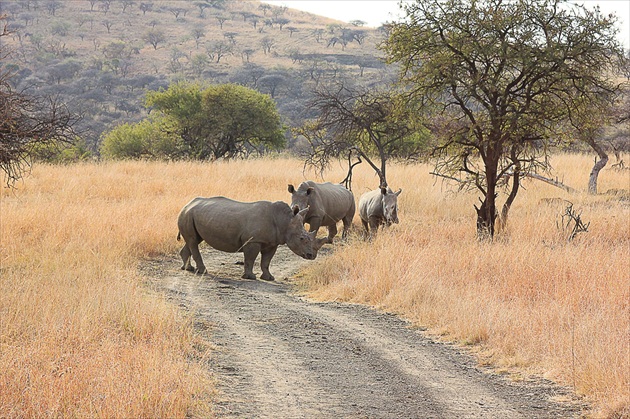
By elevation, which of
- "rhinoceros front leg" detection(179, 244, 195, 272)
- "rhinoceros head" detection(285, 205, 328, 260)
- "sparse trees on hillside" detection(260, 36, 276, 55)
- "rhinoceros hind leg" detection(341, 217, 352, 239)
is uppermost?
"sparse trees on hillside" detection(260, 36, 276, 55)

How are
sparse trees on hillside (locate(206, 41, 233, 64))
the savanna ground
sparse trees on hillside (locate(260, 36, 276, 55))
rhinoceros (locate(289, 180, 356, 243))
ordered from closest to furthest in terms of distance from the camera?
the savanna ground < rhinoceros (locate(289, 180, 356, 243)) < sparse trees on hillside (locate(206, 41, 233, 64)) < sparse trees on hillside (locate(260, 36, 276, 55))

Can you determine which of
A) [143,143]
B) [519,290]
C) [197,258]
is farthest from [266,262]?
[143,143]

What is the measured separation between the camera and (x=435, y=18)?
562 inches

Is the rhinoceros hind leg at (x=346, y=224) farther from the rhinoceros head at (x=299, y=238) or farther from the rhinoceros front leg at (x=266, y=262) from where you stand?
the rhinoceros front leg at (x=266, y=262)

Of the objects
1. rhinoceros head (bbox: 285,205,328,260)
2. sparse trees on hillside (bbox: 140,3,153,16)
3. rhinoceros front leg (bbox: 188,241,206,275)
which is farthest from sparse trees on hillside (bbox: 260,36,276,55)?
rhinoceros head (bbox: 285,205,328,260)

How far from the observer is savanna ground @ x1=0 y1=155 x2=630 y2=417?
586 centimetres

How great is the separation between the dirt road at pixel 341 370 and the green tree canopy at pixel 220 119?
24966 mm

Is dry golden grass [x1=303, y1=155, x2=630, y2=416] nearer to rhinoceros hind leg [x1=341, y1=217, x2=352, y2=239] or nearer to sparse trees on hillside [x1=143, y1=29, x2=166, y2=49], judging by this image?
rhinoceros hind leg [x1=341, y1=217, x2=352, y2=239]

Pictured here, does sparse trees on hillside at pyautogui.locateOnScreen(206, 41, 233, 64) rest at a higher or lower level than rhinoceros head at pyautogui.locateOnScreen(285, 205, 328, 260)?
higher

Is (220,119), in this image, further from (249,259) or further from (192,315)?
(192,315)

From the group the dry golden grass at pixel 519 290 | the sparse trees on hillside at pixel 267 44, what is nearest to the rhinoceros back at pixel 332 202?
the dry golden grass at pixel 519 290

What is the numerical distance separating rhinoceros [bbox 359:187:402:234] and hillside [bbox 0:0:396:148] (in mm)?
40922

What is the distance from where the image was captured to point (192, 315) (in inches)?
335

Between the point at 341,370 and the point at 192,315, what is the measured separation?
224 centimetres
